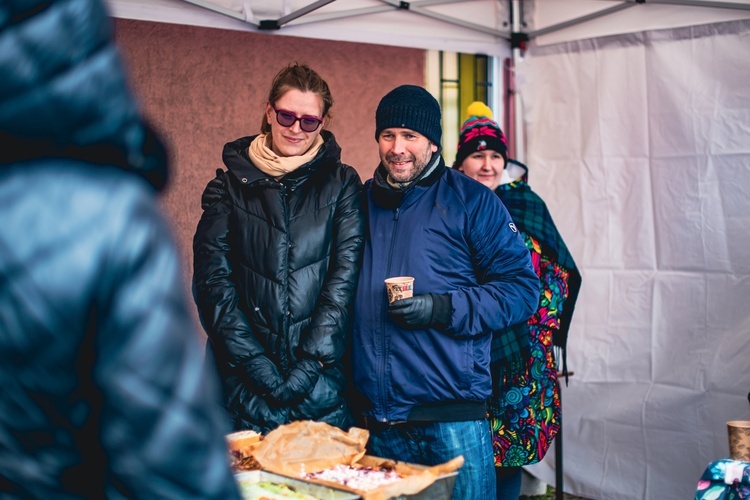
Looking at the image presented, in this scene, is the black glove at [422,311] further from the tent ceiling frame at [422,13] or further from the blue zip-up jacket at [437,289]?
the tent ceiling frame at [422,13]

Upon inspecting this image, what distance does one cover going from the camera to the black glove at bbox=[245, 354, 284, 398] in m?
2.72

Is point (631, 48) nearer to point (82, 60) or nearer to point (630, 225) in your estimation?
point (630, 225)

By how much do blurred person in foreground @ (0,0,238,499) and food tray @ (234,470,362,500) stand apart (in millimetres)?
1290

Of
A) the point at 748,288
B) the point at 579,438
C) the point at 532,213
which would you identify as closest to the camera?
the point at 532,213

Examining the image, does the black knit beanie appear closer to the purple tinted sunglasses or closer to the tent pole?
the purple tinted sunglasses

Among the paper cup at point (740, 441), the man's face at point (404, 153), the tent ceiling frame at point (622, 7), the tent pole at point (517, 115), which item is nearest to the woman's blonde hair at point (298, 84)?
the man's face at point (404, 153)

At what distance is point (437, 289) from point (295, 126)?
0.71m

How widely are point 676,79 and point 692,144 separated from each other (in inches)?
13.3

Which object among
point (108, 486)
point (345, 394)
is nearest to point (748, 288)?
point (345, 394)

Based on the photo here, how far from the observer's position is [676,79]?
446cm

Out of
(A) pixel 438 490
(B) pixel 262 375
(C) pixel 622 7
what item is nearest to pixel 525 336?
(B) pixel 262 375

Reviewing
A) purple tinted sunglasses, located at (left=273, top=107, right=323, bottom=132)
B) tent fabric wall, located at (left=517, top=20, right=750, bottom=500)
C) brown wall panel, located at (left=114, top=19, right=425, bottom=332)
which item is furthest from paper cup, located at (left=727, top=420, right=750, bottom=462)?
brown wall panel, located at (left=114, top=19, right=425, bottom=332)

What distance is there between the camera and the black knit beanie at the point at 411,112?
9.96ft

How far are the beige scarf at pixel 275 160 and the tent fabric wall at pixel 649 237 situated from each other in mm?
2234
